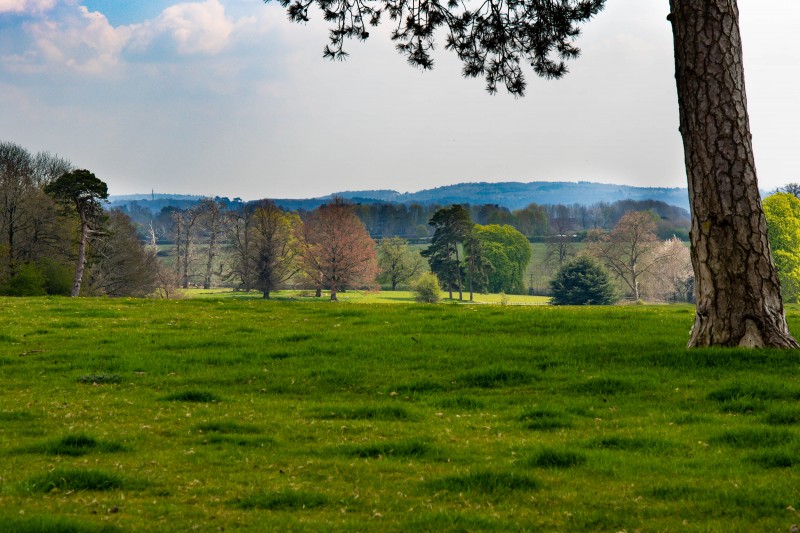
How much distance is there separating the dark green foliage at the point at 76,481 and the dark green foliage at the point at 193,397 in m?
4.88

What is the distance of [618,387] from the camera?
1299 cm

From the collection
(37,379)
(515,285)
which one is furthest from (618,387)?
(515,285)

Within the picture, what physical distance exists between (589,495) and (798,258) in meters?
80.4

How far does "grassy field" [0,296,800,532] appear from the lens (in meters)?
7.03

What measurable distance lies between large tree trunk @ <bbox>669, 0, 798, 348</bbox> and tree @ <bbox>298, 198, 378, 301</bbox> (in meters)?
81.9

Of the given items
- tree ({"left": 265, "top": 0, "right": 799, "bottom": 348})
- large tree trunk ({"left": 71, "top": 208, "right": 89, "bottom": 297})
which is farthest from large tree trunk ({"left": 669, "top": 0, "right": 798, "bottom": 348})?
large tree trunk ({"left": 71, "top": 208, "right": 89, "bottom": 297})

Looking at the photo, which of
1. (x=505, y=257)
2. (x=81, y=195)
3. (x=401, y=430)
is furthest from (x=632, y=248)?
(x=401, y=430)

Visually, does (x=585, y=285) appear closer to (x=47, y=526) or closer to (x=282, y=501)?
(x=282, y=501)

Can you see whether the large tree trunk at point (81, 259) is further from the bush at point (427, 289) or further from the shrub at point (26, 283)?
the bush at point (427, 289)

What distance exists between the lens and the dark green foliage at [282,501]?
7.21m

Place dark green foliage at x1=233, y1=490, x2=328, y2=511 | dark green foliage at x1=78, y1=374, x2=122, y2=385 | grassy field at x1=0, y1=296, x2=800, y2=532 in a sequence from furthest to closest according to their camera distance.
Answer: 1. dark green foliage at x1=78, y1=374, x2=122, y2=385
2. dark green foliage at x1=233, y1=490, x2=328, y2=511
3. grassy field at x1=0, y1=296, x2=800, y2=532

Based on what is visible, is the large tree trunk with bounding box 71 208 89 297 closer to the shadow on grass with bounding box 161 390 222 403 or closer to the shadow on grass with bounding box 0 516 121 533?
the shadow on grass with bounding box 161 390 222 403

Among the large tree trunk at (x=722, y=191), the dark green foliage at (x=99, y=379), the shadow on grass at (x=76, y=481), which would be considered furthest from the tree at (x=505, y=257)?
the shadow on grass at (x=76, y=481)

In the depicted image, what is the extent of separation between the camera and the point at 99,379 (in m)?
14.3
